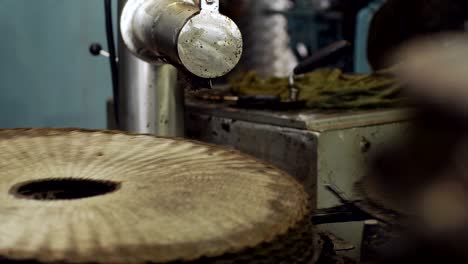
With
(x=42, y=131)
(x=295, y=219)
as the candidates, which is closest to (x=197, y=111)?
(x=42, y=131)

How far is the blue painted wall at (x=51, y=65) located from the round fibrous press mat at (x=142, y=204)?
51.3 inches

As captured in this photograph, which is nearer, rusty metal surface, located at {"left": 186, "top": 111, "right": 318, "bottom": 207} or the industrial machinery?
the industrial machinery

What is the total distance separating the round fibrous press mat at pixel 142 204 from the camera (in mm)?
580

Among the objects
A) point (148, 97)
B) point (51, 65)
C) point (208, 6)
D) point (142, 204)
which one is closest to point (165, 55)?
point (208, 6)

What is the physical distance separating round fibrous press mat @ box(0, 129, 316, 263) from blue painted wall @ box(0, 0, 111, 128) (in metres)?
1.30

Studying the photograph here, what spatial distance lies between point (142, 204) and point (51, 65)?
1.74 m

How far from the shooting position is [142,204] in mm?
711

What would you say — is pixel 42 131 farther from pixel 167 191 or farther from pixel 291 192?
pixel 291 192

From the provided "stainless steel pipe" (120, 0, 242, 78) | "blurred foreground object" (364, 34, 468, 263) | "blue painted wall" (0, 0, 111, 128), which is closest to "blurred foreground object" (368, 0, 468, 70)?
"blue painted wall" (0, 0, 111, 128)

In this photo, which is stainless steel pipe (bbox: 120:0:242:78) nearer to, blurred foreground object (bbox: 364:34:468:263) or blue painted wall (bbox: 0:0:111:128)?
blurred foreground object (bbox: 364:34:468:263)

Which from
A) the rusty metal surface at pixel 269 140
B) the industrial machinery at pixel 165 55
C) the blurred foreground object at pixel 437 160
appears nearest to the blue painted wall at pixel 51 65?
the rusty metal surface at pixel 269 140

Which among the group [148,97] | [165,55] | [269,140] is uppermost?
[165,55]

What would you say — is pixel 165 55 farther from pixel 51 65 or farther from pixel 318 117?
pixel 51 65

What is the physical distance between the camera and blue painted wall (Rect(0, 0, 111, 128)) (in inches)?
88.2
